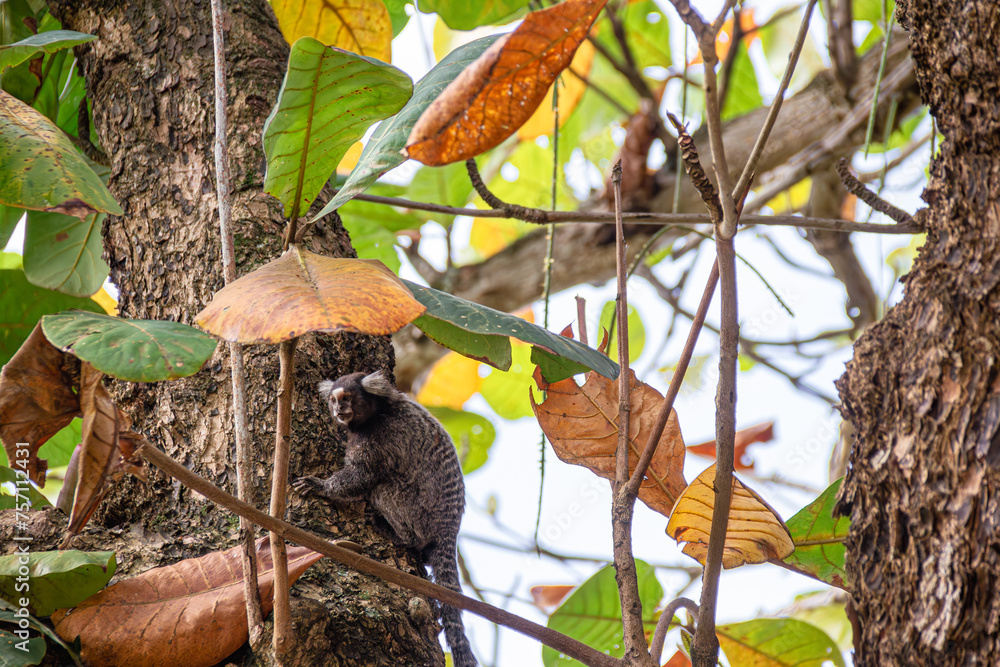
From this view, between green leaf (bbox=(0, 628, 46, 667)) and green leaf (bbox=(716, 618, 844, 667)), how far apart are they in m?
1.24

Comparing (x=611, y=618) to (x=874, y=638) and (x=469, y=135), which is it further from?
(x=469, y=135)

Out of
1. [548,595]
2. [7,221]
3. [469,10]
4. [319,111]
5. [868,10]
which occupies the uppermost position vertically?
[868,10]

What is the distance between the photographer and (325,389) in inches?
64.5

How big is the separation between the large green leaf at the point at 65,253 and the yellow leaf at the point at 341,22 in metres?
0.70

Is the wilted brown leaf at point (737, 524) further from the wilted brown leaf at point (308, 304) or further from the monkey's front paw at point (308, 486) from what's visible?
the monkey's front paw at point (308, 486)

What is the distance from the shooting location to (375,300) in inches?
35.8

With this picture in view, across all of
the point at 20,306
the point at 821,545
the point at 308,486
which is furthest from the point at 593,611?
the point at 20,306

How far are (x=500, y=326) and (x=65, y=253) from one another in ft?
4.71

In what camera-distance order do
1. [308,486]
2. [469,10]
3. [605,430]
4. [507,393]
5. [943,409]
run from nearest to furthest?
[943,409], [605,430], [308,486], [469,10], [507,393]

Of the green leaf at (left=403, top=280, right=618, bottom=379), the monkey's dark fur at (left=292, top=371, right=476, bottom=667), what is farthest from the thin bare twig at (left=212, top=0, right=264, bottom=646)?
the monkey's dark fur at (left=292, top=371, right=476, bottom=667)

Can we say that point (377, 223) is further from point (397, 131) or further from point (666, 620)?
point (666, 620)

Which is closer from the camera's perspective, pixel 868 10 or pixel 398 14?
pixel 398 14

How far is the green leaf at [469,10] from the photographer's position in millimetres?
2166

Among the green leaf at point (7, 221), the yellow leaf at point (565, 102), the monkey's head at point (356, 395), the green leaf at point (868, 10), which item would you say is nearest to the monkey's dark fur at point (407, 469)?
the monkey's head at point (356, 395)
